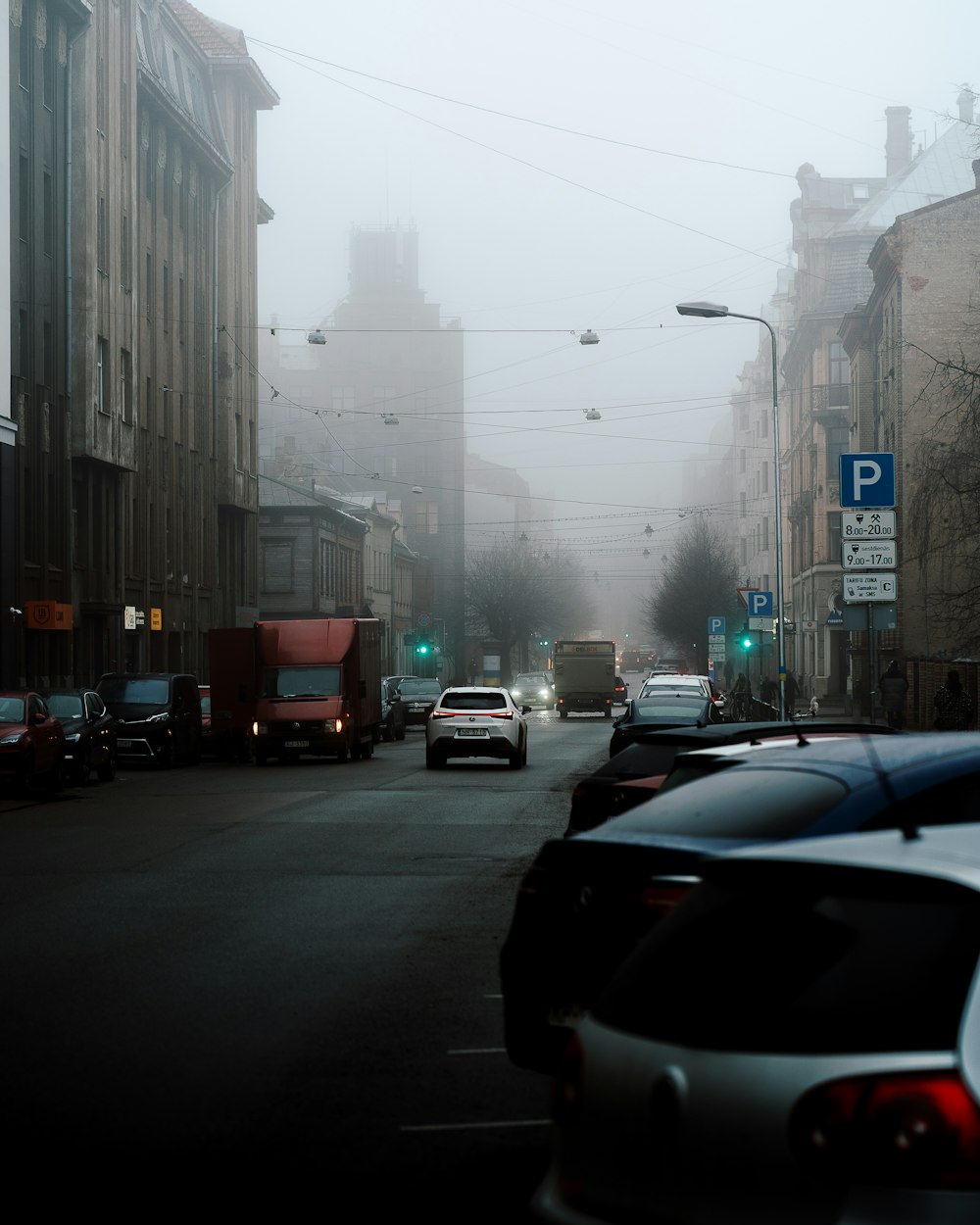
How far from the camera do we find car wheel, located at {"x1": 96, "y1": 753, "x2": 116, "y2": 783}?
3063 cm

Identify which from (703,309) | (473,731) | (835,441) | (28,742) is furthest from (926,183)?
(28,742)

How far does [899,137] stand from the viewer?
98.8 metres

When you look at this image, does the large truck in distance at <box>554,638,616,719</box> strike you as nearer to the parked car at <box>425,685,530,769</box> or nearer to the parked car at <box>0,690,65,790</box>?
the parked car at <box>425,685,530,769</box>

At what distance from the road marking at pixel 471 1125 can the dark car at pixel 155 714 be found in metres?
28.9

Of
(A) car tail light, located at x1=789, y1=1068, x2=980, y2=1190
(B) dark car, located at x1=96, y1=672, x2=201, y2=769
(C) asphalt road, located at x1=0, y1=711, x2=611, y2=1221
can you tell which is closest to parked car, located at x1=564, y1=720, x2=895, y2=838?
(C) asphalt road, located at x1=0, y1=711, x2=611, y2=1221

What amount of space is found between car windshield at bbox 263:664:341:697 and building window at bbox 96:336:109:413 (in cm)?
1659

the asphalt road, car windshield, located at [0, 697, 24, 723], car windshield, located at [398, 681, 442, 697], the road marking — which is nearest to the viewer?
the asphalt road

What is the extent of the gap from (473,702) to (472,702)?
0.12 ft

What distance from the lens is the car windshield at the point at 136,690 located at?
120 ft

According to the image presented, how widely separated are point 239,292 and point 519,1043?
6518 centimetres

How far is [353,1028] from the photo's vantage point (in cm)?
820

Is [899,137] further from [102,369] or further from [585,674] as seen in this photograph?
[102,369]

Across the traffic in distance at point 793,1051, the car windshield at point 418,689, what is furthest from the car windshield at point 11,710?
the car windshield at point 418,689

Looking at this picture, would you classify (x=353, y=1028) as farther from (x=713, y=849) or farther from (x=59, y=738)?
(x=59, y=738)
